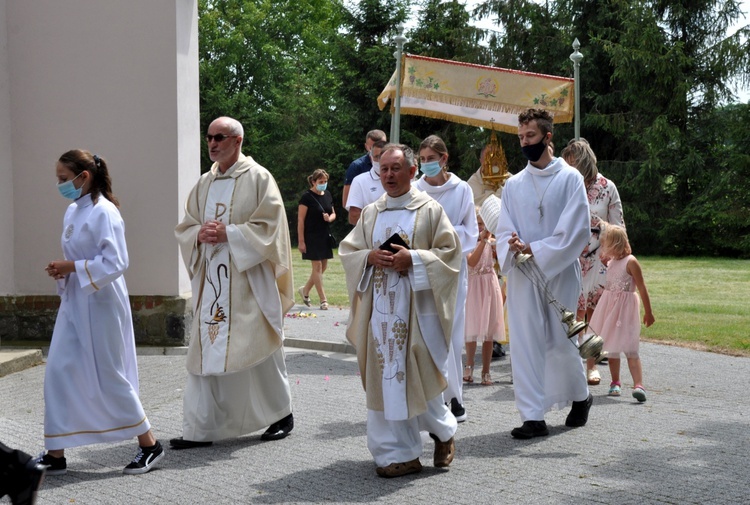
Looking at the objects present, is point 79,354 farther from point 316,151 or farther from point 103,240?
point 316,151

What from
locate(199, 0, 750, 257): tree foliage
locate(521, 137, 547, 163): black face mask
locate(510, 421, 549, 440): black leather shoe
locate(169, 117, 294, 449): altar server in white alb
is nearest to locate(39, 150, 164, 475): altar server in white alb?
locate(169, 117, 294, 449): altar server in white alb

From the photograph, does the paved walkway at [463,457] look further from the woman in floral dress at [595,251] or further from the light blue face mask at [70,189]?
the light blue face mask at [70,189]

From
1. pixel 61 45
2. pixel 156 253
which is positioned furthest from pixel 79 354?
pixel 61 45

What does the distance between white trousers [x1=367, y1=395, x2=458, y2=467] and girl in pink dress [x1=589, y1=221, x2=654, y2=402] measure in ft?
9.90

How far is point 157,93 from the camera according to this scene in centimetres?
1134

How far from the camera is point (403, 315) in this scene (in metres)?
6.28

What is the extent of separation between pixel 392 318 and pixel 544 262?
5.21 feet

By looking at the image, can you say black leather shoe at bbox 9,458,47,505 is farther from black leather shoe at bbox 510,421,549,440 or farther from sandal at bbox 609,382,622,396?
sandal at bbox 609,382,622,396

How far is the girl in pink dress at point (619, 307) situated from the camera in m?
8.91

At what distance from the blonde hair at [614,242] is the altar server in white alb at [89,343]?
4526 mm

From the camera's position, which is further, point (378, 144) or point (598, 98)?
point (598, 98)

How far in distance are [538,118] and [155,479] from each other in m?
3.65

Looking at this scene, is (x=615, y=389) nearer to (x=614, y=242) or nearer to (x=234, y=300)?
(x=614, y=242)

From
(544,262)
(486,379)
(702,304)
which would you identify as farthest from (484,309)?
(702,304)
